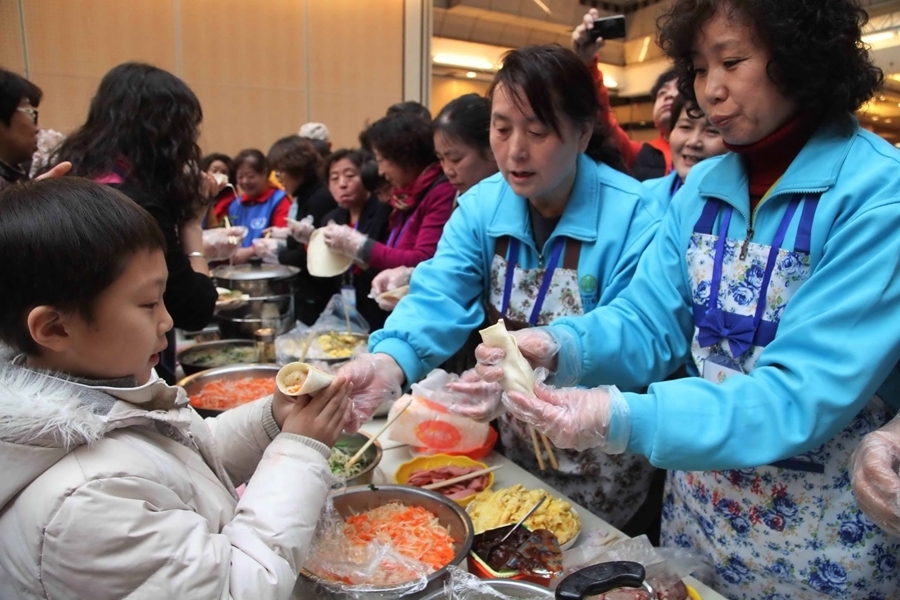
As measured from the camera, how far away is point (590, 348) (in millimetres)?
1486

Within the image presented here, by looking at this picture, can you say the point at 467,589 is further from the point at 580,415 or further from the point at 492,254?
the point at 492,254

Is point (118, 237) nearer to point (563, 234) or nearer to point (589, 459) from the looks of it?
point (563, 234)

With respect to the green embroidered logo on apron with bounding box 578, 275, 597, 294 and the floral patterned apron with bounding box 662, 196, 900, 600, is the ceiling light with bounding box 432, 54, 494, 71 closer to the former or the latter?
the green embroidered logo on apron with bounding box 578, 275, 597, 294

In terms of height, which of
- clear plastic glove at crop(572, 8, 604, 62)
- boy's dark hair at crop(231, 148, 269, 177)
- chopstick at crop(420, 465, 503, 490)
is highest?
clear plastic glove at crop(572, 8, 604, 62)

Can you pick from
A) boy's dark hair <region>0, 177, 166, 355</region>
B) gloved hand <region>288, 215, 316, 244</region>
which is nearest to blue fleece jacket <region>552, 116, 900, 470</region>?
boy's dark hair <region>0, 177, 166, 355</region>

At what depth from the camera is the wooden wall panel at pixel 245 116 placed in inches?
280

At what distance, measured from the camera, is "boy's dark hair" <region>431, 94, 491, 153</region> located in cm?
259

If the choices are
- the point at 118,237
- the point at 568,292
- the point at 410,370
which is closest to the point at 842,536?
the point at 568,292

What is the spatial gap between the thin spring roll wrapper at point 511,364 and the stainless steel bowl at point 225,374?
4.09 ft

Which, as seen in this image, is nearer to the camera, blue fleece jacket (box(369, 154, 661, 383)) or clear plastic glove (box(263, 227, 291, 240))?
blue fleece jacket (box(369, 154, 661, 383))

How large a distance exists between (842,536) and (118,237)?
4.82ft

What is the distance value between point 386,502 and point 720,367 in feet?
2.75

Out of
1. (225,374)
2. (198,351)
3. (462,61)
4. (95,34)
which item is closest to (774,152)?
(225,374)

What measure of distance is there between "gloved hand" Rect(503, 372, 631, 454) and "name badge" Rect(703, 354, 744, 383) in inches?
12.2
